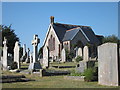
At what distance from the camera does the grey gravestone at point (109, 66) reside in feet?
26.0

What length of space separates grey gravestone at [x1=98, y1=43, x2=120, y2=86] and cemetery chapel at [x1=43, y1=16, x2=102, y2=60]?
3847 centimetres

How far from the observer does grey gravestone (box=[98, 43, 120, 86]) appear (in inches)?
313

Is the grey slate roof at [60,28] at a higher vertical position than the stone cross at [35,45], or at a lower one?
higher

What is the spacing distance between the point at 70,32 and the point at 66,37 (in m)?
2.03

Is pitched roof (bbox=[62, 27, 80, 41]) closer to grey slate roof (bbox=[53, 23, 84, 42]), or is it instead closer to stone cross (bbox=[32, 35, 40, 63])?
grey slate roof (bbox=[53, 23, 84, 42])

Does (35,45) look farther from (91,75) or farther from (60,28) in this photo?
(60,28)

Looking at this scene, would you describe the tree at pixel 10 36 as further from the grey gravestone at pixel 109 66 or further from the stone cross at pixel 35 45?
the grey gravestone at pixel 109 66

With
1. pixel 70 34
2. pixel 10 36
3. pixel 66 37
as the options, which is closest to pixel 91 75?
pixel 10 36

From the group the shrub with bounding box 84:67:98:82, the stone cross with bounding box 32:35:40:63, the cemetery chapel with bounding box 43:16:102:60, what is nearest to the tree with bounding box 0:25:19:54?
the cemetery chapel with bounding box 43:16:102:60

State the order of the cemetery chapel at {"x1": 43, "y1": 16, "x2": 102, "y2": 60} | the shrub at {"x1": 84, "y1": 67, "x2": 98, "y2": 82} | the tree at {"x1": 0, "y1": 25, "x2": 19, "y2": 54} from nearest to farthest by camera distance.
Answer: the shrub at {"x1": 84, "y1": 67, "x2": 98, "y2": 82} < the tree at {"x1": 0, "y1": 25, "x2": 19, "y2": 54} < the cemetery chapel at {"x1": 43, "y1": 16, "x2": 102, "y2": 60}

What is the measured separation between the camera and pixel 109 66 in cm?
814

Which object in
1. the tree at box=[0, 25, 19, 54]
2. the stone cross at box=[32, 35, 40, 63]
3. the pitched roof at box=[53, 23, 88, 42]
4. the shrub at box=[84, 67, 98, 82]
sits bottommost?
the shrub at box=[84, 67, 98, 82]

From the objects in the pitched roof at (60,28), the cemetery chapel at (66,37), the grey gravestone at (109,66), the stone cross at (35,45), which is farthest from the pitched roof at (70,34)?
the grey gravestone at (109,66)

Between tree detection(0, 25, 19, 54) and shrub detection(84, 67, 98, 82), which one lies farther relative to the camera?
tree detection(0, 25, 19, 54)
